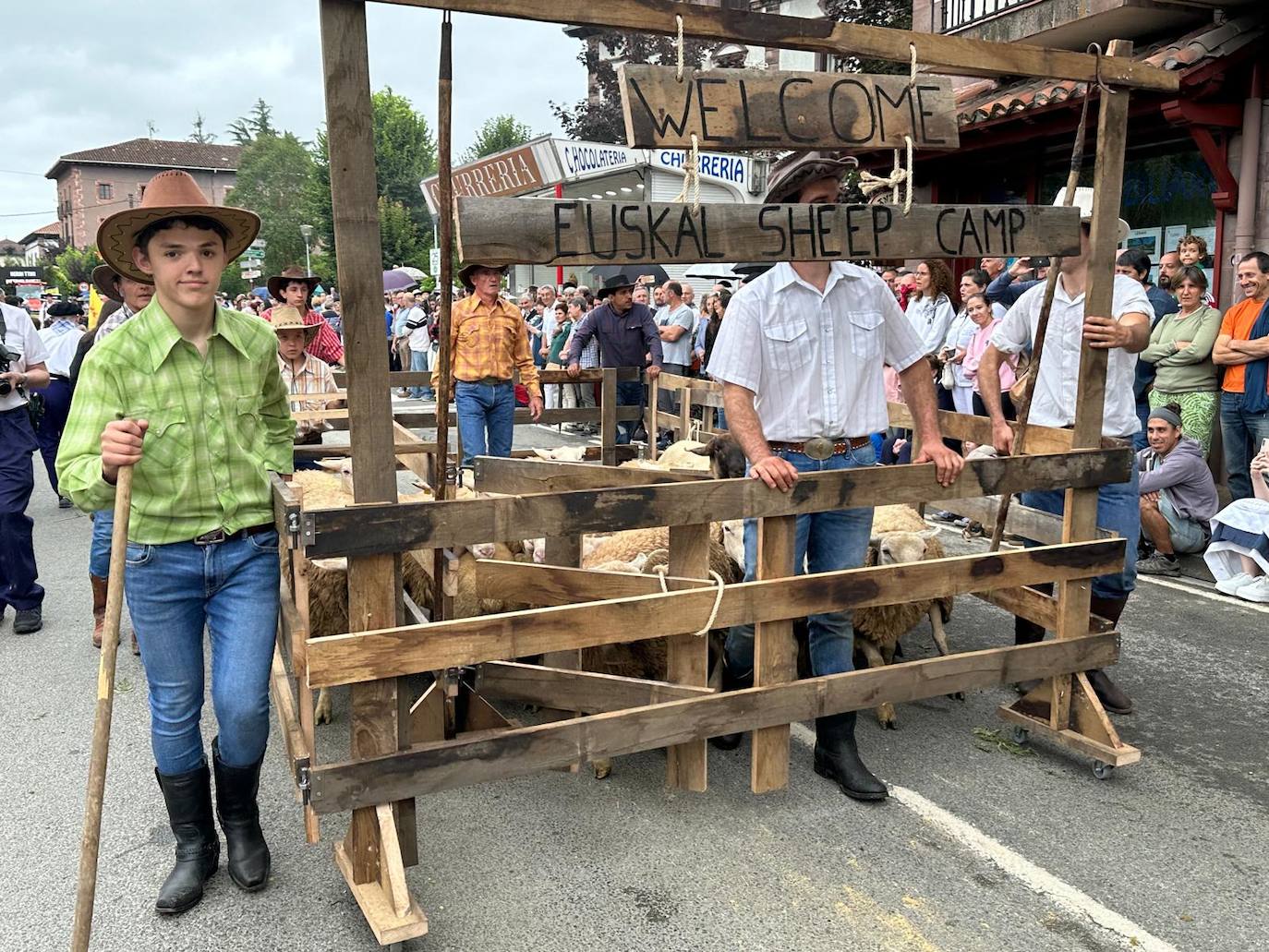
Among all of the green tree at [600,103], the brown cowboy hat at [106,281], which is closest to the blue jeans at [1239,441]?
the brown cowboy hat at [106,281]

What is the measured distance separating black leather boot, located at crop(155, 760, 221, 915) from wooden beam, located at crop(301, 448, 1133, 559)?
0.95m

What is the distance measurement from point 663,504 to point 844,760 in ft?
4.27

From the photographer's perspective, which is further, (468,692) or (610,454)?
(610,454)

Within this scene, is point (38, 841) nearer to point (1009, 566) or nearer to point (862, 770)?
point (862, 770)

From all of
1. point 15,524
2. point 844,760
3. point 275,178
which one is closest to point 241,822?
point 844,760

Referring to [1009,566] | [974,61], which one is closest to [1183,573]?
[1009,566]

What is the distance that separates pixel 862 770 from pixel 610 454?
4273 mm

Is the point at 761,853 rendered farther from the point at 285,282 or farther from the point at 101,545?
the point at 285,282

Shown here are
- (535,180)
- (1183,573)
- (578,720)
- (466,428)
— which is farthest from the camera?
(535,180)

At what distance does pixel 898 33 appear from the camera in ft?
11.0

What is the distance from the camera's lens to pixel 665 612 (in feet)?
10.9

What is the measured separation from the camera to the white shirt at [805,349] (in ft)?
12.3

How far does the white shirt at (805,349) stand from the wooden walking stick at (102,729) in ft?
6.42

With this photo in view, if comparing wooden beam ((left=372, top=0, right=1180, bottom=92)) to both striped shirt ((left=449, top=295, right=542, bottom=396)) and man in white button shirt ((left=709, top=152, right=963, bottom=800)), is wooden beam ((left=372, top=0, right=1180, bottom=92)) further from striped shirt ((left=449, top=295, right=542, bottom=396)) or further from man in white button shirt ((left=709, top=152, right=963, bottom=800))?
striped shirt ((left=449, top=295, right=542, bottom=396))
